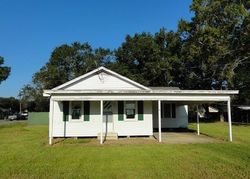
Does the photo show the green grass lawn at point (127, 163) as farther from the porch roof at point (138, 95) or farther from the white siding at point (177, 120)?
the white siding at point (177, 120)

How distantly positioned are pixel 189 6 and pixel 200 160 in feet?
88.9

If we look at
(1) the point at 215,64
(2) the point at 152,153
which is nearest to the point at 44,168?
(2) the point at 152,153

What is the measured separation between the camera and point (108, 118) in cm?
1698

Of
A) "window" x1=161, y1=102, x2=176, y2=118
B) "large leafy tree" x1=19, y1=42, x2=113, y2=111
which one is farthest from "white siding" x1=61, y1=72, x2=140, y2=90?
"large leafy tree" x1=19, y1=42, x2=113, y2=111

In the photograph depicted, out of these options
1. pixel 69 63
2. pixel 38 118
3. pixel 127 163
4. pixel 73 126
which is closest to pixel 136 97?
pixel 73 126

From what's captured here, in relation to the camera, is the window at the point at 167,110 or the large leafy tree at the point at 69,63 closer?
the window at the point at 167,110

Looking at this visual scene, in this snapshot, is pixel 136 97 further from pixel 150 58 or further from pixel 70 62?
pixel 70 62

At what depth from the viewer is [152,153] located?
10836 mm

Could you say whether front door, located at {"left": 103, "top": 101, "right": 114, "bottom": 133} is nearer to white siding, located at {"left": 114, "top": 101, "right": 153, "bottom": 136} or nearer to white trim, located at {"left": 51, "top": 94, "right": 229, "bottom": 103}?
white siding, located at {"left": 114, "top": 101, "right": 153, "bottom": 136}

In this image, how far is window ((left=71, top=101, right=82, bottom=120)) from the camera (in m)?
16.6

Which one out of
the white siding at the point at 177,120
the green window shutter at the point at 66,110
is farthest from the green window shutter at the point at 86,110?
the white siding at the point at 177,120

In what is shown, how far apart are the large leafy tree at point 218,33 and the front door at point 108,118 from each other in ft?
59.2

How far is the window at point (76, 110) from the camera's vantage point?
1662 cm

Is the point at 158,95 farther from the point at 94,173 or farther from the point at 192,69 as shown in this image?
the point at 192,69
